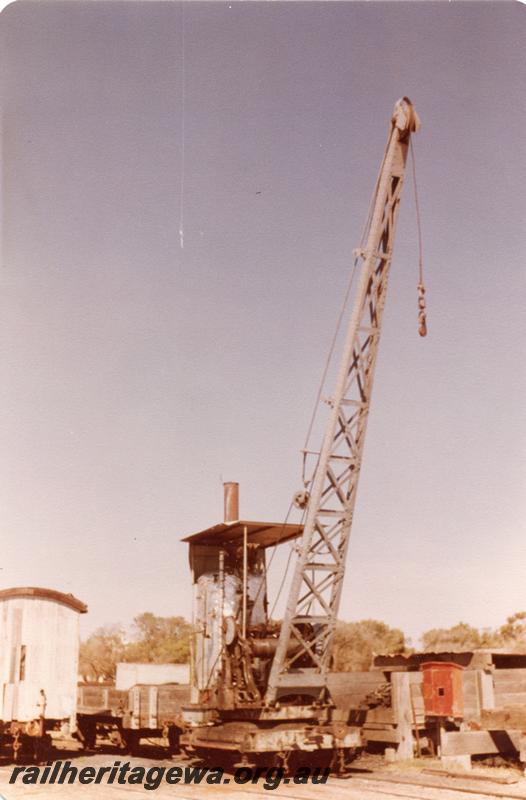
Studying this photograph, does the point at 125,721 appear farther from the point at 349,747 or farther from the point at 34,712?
the point at 349,747

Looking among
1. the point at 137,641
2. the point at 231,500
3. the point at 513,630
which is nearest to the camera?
the point at 231,500

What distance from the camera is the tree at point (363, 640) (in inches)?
1492

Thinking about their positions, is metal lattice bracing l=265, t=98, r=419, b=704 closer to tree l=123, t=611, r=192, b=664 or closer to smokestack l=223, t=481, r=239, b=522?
smokestack l=223, t=481, r=239, b=522

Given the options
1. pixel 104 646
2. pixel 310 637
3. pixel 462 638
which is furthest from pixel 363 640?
pixel 310 637

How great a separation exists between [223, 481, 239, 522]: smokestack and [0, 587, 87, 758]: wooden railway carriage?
4865 mm

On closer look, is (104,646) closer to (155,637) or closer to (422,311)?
(155,637)

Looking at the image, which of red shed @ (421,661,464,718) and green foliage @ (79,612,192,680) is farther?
green foliage @ (79,612,192,680)

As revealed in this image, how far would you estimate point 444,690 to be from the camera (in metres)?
12.5

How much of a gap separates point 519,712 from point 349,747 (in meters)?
2.59

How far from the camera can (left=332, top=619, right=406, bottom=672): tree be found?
124 feet

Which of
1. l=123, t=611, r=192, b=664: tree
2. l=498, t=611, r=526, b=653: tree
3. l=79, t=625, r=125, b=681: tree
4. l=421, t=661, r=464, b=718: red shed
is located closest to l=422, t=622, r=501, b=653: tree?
l=498, t=611, r=526, b=653: tree

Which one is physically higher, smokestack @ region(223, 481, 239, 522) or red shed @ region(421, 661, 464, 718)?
smokestack @ region(223, 481, 239, 522)

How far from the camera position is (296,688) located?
13.1m

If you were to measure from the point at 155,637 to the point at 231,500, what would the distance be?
Answer: 31650mm
